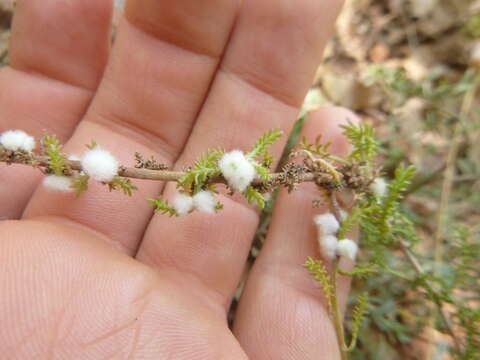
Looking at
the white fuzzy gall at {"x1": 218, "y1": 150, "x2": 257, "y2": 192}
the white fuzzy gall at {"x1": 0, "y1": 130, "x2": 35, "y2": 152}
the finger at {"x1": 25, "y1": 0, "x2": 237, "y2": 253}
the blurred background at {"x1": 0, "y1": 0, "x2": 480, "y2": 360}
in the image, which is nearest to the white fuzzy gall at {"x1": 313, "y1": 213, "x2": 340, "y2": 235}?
the blurred background at {"x1": 0, "y1": 0, "x2": 480, "y2": 360}

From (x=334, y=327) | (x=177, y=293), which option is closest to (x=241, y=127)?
(x=177, y=293)

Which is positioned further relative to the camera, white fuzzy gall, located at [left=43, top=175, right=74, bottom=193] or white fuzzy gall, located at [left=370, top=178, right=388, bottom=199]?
white fuzzy gall, located at [left=370, top=178, right=388, bottom=199]

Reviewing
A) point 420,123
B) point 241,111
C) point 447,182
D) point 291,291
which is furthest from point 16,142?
point 420,123

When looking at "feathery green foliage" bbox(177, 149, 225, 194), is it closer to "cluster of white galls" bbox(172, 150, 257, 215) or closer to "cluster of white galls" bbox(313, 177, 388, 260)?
"cluster of white galls" bbox(172, 150, 257, 215)

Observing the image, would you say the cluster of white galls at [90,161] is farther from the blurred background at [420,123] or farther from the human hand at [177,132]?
Result: the blurred background at [420,123]

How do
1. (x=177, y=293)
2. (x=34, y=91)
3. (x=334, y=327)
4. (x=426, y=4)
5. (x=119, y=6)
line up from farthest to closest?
(x=426, y=4) < (x=119, y=6) < (x=34, y=91) < (x=334, y=327) < (x=177, y=293)

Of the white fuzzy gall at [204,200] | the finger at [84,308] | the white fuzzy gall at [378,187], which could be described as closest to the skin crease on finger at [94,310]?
the finger at [84,308]

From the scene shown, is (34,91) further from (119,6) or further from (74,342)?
(74,342)
